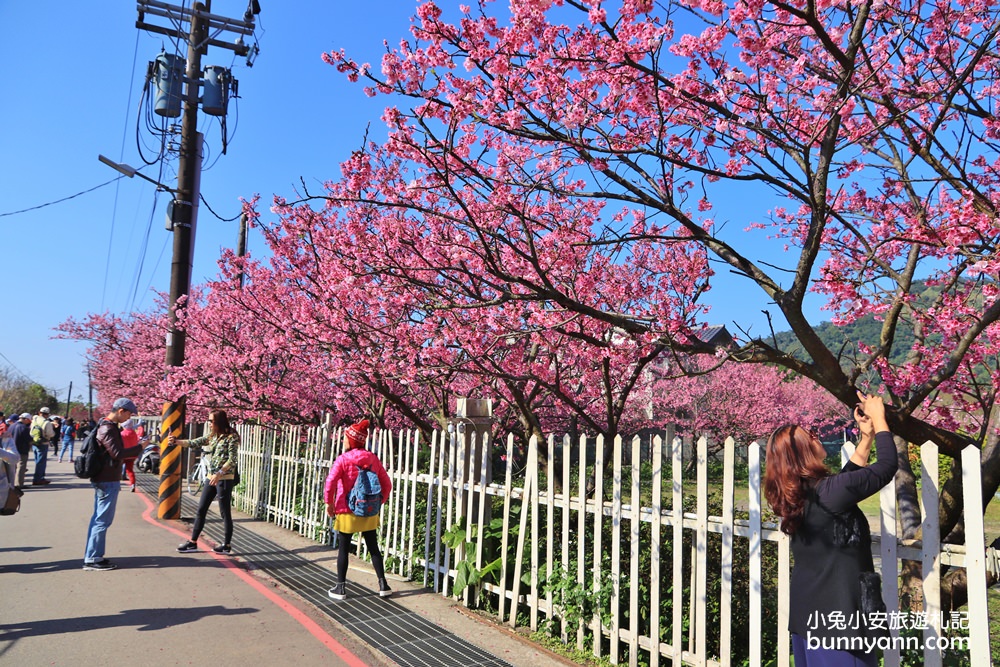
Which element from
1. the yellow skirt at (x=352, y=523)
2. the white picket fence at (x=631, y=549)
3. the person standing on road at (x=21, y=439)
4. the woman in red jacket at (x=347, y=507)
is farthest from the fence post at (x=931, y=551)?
the person standing on road at (x=21, y=439)

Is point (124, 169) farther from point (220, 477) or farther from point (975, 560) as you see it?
point (975, 560)

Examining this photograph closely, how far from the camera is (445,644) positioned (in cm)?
542

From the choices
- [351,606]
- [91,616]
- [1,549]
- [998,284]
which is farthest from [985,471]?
[1,549]

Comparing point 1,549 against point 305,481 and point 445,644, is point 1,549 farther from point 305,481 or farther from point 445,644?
point 445,644

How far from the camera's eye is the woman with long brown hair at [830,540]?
3.08 m

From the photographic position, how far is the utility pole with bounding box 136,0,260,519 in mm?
11836

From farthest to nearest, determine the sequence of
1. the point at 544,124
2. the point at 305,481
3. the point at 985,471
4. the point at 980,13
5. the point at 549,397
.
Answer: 1. the point at 549,397
2. the point at 305,481
3. the point at 980,13
4. the point at 985,471
5. the point at 544,124

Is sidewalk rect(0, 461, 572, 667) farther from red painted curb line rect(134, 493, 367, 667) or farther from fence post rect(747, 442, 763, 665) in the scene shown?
fence post rect(747, 442, 763, 665)

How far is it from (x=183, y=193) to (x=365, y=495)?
29.5ft

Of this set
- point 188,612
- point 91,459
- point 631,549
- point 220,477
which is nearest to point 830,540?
point 631,549

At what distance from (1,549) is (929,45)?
11898 mm

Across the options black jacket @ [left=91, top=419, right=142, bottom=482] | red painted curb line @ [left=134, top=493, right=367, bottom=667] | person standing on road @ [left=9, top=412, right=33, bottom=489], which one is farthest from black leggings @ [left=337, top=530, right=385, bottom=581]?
person standing on road @ [left=9, top=412, right=33, bottom=489]

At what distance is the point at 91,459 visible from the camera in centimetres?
773

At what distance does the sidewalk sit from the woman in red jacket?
1.00 ft
